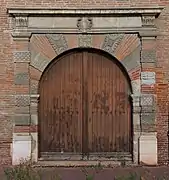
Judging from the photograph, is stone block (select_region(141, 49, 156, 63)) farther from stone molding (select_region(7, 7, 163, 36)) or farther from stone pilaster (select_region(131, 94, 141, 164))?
stone pilaster (select_region(131, 94, 141, 164))

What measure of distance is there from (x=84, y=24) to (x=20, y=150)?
3555 mm

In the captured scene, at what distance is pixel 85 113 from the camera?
40.2ft

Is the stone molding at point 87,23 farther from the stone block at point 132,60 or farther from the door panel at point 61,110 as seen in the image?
the door panel at point 61,110

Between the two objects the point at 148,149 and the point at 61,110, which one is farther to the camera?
the point at 61,110

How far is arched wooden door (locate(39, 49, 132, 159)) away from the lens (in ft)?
40.2

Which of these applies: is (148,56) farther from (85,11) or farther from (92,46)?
(85,11)

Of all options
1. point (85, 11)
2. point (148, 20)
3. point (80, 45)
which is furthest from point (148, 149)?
point (85, 11)

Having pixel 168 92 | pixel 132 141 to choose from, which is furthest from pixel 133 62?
pixel 132 141

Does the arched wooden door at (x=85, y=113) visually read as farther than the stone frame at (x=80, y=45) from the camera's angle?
Yes

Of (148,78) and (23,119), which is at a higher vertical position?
(148,78)

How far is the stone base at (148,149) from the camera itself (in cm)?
1186

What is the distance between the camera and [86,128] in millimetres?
12250

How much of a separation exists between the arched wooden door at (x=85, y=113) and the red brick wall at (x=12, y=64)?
2.77ft

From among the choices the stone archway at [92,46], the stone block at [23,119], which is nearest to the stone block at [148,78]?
the stone archway at [92,46]
